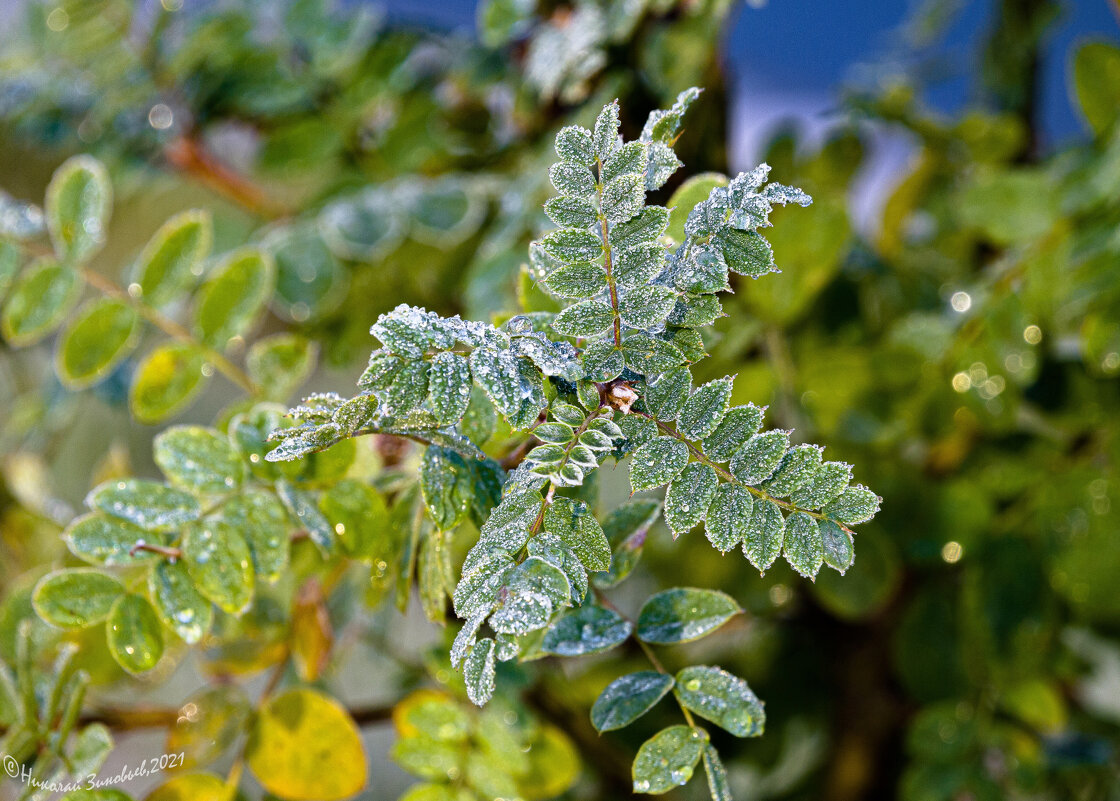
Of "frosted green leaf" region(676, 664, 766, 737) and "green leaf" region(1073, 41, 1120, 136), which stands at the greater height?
"green leaf" region(1073, 41, 1120, 136)

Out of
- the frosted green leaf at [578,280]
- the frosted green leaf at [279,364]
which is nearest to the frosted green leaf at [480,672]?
the frosted green leaf at [578,280]

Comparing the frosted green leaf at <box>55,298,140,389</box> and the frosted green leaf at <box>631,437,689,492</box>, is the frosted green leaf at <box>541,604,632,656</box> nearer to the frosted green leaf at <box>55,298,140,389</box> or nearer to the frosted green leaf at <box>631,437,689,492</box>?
the frosted green leaf at <box>631,437,689,492</box>

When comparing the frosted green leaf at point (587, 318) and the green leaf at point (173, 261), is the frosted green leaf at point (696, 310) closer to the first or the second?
the frosted green leaf at point (587, 318)

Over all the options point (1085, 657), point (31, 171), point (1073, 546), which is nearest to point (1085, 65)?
point (1073, 546)

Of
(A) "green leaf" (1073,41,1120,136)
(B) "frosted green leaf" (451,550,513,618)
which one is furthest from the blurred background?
(B) "frosted green leaf" (451,550,513,618)

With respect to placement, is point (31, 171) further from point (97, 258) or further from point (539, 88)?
point (539, 88)

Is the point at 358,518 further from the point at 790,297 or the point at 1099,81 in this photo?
the point at 1099,81
